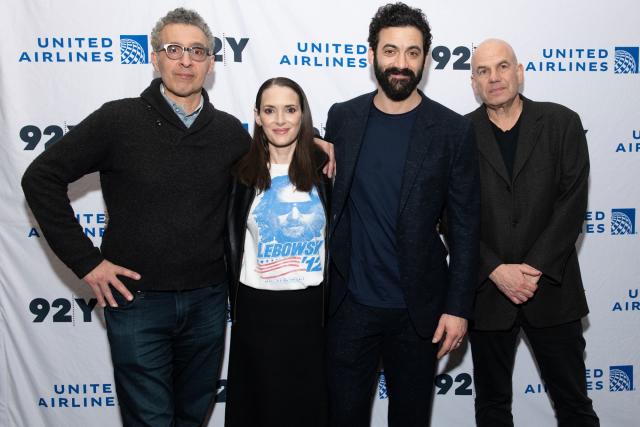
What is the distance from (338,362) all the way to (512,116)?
1.23 metres

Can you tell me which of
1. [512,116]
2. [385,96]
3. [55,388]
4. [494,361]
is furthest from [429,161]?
[55,388]

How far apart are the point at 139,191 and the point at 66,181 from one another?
0.26m

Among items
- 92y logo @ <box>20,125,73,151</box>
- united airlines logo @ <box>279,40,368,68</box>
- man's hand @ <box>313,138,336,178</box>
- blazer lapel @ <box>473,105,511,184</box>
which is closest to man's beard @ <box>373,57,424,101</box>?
man's hand @ <box>313,138,336,178</box>

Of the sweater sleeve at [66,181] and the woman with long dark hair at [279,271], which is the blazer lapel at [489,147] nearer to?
the woman with long dark hair at [279,271]

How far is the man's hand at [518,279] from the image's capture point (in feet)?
7.12

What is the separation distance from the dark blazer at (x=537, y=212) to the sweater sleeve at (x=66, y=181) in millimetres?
1449

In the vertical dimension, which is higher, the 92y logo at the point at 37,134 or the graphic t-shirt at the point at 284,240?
the 92y logo at the point at 37,134

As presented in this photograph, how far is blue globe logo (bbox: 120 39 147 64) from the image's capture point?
282 cm

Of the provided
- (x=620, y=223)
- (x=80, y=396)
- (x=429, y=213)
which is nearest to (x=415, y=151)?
(x=429, y=213)

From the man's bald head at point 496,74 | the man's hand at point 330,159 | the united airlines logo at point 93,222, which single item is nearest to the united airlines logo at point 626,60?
the man's bald head at point 496,74

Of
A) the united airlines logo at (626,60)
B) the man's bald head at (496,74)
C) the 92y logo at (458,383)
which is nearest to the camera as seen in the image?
the man's bald head at (496,74)

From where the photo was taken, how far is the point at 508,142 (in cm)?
227

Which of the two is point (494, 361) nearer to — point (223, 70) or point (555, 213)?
point (555, 213)

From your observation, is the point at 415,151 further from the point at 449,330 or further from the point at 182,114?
the point at 182,114
